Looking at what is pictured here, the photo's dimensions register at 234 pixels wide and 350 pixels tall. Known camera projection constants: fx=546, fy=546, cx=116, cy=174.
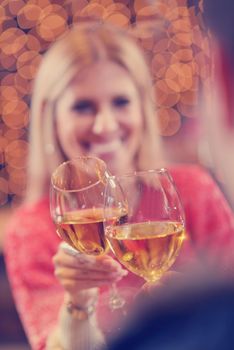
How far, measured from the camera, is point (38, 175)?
1.61 m

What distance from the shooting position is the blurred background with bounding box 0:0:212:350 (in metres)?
2.35

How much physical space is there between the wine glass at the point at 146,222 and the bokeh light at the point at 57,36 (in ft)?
4.79

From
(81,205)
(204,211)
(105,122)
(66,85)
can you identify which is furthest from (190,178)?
(81,205)

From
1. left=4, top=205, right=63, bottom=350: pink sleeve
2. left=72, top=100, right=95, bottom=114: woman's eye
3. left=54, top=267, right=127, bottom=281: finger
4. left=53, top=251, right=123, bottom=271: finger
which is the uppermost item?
left=72, top=100, right=95, bottom=114: woman's eye

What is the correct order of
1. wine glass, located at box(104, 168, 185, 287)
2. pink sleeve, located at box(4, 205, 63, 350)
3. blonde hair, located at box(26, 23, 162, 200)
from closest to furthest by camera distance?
wine glass, located at box(104, 168, 185, 287), pink sleeve, located at box(4, 205, 63, 350), blonde hair, located at box(26, 23, 162, 200)

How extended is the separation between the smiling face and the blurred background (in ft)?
2.14

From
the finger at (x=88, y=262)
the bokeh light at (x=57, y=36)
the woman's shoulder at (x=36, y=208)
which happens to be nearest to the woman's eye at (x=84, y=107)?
the woman's shoulder at (x=36, y=208)

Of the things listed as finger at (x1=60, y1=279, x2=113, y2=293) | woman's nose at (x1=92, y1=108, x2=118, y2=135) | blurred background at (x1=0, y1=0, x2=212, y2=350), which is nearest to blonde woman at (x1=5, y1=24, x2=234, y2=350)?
woman's nose at (x1=92, y1=108, x2=118, y2=135)

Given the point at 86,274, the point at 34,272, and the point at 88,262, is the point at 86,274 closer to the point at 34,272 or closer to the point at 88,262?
the point at 88,262

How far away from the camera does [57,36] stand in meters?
2.66

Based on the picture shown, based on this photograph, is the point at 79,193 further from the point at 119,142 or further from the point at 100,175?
the point at 119,142

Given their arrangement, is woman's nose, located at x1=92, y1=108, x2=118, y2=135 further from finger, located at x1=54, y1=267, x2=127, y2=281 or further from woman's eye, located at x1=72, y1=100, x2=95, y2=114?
finger, located at x1=54, y1=267, x2=127, y2=281

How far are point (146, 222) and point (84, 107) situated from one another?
89cm

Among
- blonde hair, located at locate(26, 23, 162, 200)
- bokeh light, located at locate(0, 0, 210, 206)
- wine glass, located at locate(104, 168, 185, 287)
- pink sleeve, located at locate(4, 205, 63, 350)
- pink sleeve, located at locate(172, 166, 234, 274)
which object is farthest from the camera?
bokeh light, located at locate(0, 0, 210, 206)
